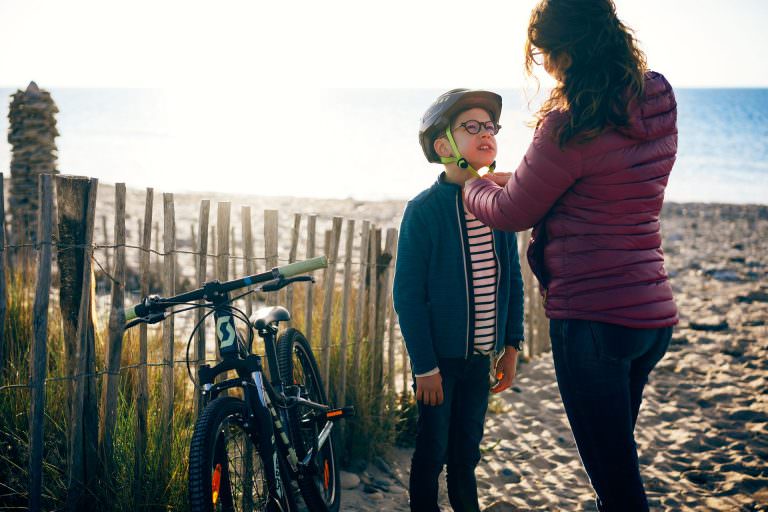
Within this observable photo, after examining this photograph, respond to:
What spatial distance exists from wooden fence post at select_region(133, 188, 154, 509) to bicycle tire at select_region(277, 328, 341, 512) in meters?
0.62

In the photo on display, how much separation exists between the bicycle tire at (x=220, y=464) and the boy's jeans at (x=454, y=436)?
22.3 inches

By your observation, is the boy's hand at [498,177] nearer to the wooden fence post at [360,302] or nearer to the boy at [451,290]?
the boy at [451,290]

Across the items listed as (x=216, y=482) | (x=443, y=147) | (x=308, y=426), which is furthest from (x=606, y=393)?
(x=308, y=426)

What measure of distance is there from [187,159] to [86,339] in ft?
124

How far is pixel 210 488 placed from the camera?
87.1 inches

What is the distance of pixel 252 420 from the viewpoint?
2.54 metres

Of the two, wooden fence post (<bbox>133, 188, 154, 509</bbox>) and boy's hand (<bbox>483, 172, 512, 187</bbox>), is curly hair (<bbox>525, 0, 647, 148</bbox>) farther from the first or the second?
wooden fence post (<bbox>133, 188, 154, 509</bbox>)

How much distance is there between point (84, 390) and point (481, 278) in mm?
1779

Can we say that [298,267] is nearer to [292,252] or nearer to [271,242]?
[271,242]

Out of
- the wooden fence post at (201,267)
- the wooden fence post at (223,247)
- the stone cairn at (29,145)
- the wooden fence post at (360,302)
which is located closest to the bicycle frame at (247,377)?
the wooden fence post at (201,267)

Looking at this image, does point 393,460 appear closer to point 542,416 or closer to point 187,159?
point 542,416

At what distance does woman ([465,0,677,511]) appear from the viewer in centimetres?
198

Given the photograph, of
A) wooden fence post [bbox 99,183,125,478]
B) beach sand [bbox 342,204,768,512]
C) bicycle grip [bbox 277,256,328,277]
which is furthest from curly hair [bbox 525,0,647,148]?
beach sand [bbox 342,204,768,512]

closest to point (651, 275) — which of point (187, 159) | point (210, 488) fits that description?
point (210, 488)
